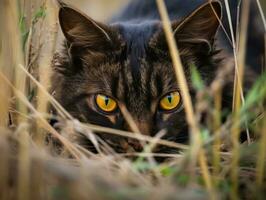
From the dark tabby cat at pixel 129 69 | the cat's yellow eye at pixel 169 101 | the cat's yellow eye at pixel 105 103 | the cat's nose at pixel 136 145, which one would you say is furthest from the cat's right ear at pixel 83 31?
the cat's nose at pixel 136 145

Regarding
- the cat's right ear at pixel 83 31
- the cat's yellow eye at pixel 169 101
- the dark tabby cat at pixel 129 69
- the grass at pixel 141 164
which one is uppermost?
the cat's right ear at pixel 83 31

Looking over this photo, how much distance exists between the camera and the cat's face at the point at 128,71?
235 cm

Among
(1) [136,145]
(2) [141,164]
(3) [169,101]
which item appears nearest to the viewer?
(2) [141,164]

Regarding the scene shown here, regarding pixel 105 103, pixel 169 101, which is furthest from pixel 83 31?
pixel 169 101

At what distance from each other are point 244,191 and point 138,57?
0.88 meters

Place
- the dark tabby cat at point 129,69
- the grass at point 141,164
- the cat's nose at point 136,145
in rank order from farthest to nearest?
the dark tabby cat at point 129,69 < the cat's nose at point 136,145 < the grass at point 141,164

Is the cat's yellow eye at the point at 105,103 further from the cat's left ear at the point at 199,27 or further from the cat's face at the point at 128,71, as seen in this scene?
the cat's left ear at the point at 199,27

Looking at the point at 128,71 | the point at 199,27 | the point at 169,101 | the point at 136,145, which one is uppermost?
the point at 199,27

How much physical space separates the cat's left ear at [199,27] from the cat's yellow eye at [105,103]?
322 millimetres

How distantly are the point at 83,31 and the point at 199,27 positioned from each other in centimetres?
49

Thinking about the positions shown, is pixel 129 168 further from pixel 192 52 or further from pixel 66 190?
pixel 192 52

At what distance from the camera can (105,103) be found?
7.97ft

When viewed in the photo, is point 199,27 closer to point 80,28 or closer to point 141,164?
point 80,28

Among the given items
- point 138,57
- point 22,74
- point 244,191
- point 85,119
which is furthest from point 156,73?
point 244,191
